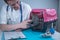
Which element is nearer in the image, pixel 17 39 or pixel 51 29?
pixel 17 39

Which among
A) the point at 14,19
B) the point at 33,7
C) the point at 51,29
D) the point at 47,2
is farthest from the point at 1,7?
the point at 51,29

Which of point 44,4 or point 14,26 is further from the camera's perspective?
point 44,4

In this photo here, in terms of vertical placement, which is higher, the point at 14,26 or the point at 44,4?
the point at 44,4

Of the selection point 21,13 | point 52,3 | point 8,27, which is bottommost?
point 8,27

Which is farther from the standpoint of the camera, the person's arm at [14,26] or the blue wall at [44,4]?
the blue wall at [44,4]

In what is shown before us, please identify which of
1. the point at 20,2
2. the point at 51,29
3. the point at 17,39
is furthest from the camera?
the point at 20,2

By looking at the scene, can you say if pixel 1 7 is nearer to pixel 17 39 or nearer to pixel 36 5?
pixel 36 5

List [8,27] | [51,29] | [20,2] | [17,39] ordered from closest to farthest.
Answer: [17,39] → [51,29] → [8,27] → [20,2]

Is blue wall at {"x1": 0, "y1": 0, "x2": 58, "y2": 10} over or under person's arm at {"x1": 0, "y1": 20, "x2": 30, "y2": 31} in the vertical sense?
over

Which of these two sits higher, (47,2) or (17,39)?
(47,2)

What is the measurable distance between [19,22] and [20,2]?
10.6 inches

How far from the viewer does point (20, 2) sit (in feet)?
5.94

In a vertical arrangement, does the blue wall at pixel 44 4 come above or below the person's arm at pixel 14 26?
above

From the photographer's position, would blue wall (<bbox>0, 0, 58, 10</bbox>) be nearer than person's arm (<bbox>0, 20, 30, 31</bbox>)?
No
